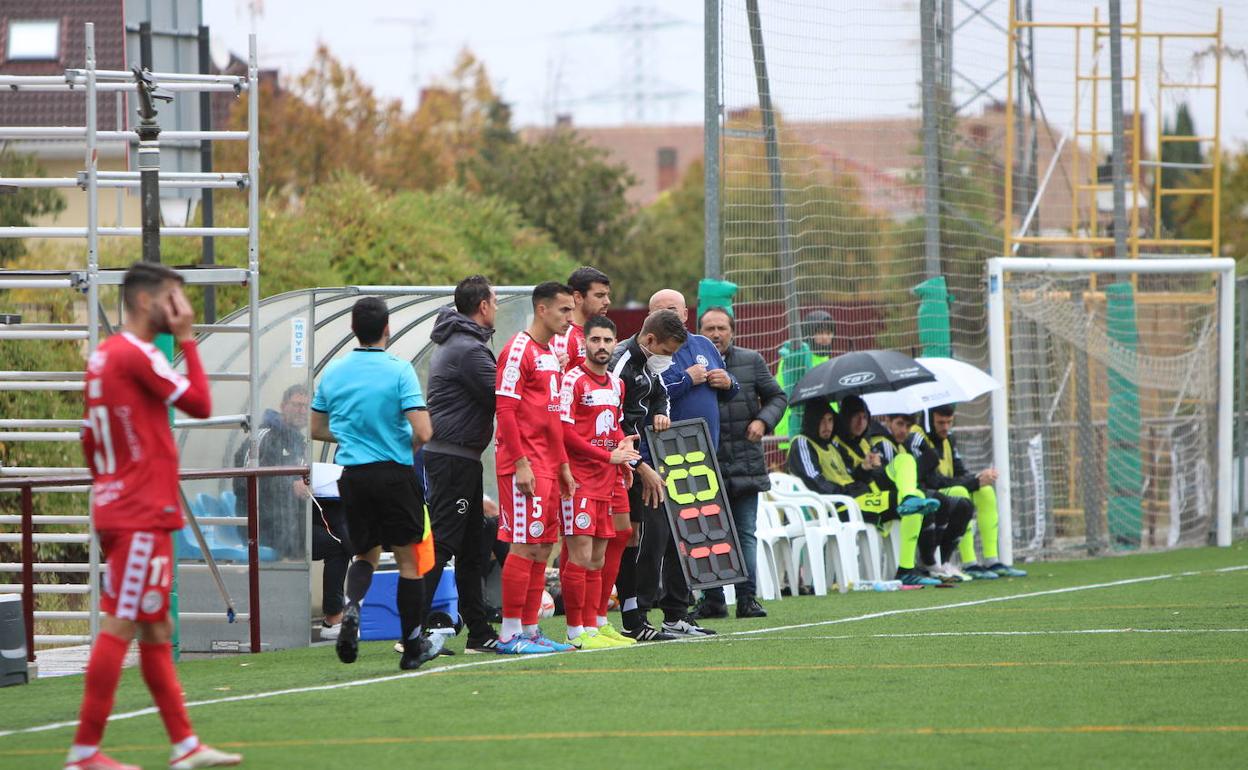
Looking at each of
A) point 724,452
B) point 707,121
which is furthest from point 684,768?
point 707,121

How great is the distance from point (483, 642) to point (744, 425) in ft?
11.2

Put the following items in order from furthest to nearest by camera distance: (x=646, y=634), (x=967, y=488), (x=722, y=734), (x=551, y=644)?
(x=967, y=488) → (x=646, y=634) → (x=551, y=644) → (x=722, y=734)

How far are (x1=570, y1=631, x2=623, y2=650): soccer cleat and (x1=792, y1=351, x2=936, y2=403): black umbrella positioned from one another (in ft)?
15.1

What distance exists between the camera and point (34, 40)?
43688 mm

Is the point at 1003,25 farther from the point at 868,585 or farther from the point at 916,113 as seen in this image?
the point at 868,585

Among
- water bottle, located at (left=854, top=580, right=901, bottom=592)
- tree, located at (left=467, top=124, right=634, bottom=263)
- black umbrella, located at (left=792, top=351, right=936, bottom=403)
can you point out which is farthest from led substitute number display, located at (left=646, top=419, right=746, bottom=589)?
tree, located at (left=467, top=124, right=634, bottom=263)

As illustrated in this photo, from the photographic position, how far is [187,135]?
11.6 meters

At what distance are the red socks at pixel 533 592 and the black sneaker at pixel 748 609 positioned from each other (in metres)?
2.67

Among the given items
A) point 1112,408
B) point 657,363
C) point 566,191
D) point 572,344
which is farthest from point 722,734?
point 566,191

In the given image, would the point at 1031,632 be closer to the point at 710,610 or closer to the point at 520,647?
the point at 710,610

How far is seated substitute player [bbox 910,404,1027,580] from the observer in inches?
620

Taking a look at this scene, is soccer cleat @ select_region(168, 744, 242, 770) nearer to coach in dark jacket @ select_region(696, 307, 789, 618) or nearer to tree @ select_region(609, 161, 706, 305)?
coach in dark jacket @ select_region(696, 307, 789, 618)

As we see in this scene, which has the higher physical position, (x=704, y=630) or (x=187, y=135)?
(x=187, y=135)

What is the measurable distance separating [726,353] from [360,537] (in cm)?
429
